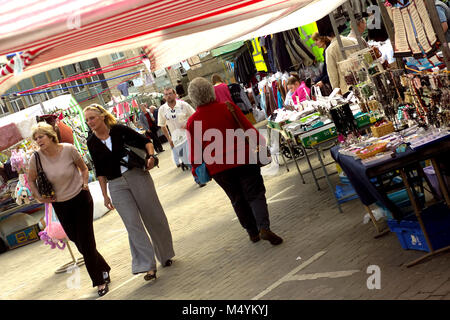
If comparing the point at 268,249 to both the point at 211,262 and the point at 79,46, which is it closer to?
the point at 211,262

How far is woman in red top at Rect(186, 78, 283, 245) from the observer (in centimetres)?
642

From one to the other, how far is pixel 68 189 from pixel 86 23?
4.69m

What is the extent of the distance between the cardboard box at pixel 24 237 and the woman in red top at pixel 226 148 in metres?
9.42

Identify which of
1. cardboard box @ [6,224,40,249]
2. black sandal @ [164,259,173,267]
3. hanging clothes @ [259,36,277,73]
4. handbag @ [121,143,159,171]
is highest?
hanging clothes @ [259,36,277,73]

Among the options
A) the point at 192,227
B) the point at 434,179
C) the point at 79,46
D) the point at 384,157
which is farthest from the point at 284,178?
the point at 79,46

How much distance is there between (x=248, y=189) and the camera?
6.52 m

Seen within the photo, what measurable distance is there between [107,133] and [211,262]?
1.97 meters

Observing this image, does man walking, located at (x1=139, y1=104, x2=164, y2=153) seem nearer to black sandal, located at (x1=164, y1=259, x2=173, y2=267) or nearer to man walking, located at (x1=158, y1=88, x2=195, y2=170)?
man walking, located at (x1=158, y1=88, x2=195, y2=170)

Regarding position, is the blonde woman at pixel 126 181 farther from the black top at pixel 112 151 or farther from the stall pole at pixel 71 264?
the stall pole at pixel 71 264

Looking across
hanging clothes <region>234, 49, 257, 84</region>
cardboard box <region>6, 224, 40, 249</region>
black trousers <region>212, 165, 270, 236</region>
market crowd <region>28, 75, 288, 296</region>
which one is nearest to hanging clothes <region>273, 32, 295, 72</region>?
hanging clothes <region>234, 49, 257, 84</region>

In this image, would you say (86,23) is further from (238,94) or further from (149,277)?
(238,94)

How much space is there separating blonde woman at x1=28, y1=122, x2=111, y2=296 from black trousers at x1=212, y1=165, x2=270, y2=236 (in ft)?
5.85

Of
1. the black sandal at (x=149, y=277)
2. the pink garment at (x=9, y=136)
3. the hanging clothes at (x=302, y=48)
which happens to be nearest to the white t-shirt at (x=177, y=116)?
the hanging clothes at (x=302, y=48)

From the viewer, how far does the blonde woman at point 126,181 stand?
6.82 metres
